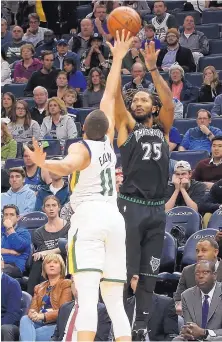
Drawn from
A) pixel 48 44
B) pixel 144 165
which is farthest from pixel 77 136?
pixel 144 165

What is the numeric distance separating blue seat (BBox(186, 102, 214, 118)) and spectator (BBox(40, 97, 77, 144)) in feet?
5.59

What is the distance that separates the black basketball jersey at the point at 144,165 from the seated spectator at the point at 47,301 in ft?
8.66

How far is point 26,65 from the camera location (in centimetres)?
1838

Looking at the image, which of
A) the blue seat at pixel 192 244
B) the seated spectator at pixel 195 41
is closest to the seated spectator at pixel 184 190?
the blue seat at pixel 192 244

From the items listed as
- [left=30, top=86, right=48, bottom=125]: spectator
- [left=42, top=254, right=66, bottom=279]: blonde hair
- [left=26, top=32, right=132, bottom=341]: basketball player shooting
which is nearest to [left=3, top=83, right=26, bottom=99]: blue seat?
[left=30, top=86, right=48, bottom=125]: spectator

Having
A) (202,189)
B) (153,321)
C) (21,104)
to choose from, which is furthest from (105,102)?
(21,104)

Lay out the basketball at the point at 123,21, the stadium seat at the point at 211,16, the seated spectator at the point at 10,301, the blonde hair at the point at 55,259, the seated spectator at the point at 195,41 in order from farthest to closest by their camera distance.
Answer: the stadium seat at the point at 211,16
the seated spectator at the point at 195,41
the blonde hair at the point at 55,259
the seated spectator at the point at 10,301
the basketball at the point at 123,21

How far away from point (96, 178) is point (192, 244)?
399 cm

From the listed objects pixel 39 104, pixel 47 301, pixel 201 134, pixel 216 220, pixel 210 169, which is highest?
pixel 39 104

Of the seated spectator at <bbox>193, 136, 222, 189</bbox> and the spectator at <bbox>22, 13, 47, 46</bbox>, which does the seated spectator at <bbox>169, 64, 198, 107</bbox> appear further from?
the spectator at <bbox>22, 13, 47, 46</bbox>

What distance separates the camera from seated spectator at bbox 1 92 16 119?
1623 cm

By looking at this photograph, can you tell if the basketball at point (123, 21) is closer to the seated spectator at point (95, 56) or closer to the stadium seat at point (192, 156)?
the stadium seat at point (192, 156)

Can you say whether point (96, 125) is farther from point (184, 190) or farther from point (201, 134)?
→ point (201, 134)

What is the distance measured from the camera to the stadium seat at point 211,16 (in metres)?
19.2
